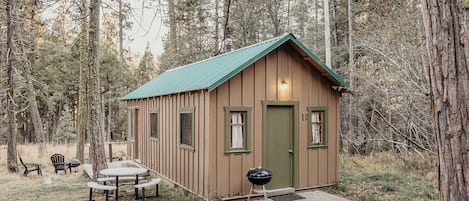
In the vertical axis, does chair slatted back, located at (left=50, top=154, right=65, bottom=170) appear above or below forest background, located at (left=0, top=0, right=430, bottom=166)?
below

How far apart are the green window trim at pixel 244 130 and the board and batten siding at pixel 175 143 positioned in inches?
16.9

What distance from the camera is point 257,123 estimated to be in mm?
7355

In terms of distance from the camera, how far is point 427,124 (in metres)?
8.88

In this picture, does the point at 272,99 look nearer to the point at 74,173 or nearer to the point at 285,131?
the point at 285,131

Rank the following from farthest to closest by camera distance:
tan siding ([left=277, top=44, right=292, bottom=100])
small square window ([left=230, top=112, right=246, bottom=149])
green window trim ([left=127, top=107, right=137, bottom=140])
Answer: green window trim ([left=127, top=107, right=137, bottom=140]) < tan siding ([left=277, top=44, right=292, bottom=100]) < small square window ([left=230, top=112, right=246, bottom=149])

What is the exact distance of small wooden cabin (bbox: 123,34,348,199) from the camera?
272 inches

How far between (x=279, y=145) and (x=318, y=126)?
4.00ft

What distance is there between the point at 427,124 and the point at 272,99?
14.4ft

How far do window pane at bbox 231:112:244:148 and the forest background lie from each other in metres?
1.56

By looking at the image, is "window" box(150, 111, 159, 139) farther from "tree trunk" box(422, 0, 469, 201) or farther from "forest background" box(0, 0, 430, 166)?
"tree trunk" box(422, 0, 469, 201)

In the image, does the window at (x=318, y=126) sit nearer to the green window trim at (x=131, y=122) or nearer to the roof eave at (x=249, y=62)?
the roof eave at (x=249, y=62)

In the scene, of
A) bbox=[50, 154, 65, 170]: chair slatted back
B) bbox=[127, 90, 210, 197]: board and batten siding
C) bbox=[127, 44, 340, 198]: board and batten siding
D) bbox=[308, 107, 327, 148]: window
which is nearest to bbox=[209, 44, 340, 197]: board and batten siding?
bbox=[127, 44, 340, 198]: board and batten siding

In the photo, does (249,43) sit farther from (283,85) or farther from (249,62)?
(249,62)

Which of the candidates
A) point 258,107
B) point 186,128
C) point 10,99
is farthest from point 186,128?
point 10,99
